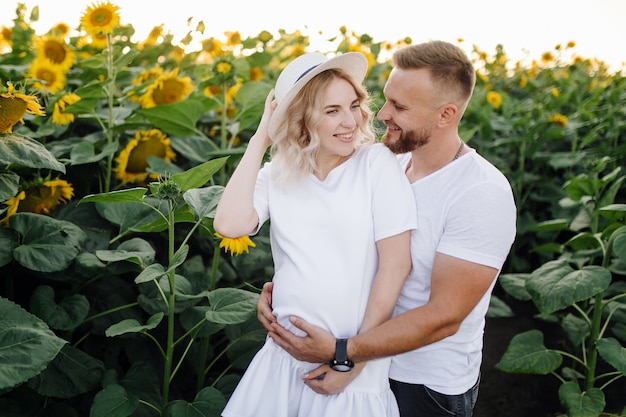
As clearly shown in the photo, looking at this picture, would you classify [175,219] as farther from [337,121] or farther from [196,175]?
[337,121]

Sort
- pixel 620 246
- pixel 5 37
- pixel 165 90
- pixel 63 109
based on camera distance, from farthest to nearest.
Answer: pixel 5 37 < pixel 165 90 < pixel 63 109 < pixel 620 246

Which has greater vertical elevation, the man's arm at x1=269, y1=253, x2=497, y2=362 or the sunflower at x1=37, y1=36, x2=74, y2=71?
the sunflower at x1=37, y1=36, x2=74, y2=71

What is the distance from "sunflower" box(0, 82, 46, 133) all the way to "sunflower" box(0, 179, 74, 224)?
1.11 feet

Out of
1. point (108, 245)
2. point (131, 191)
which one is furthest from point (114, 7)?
point (131, 191)

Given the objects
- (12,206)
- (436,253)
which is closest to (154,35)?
(12,206)

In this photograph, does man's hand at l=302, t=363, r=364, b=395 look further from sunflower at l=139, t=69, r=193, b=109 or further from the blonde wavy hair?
sunflower at l=139, t=69, r=193, b=109

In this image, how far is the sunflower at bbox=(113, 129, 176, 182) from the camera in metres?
2.53

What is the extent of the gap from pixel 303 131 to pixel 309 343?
0.56 meters

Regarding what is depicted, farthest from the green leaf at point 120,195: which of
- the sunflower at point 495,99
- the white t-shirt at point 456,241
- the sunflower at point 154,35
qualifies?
the sunflower at point 495,99

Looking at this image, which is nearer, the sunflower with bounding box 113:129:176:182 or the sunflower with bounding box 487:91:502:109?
the sunflower with bounding box 113:129:176:182

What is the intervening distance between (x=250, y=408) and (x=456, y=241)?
0.69 meters

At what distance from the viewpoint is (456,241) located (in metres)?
1.63

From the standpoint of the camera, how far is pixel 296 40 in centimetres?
405

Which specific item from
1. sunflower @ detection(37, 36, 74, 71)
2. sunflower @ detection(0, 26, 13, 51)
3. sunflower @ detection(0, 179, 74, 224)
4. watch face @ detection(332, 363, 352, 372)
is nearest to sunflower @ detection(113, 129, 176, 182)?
sunflower @ detection(0, 179, 74, 224)
